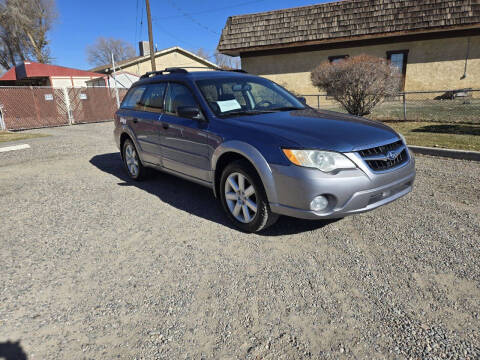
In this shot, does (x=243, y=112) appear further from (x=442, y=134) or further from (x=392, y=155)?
(x=442, y=134)

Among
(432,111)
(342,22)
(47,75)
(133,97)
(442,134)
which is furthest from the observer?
(47,75)

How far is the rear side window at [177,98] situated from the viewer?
3968mm

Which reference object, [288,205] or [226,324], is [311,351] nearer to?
[226,324]

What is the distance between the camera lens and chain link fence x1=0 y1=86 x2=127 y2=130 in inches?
604

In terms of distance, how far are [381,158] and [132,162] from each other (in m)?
4.03

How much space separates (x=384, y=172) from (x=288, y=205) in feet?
3.04

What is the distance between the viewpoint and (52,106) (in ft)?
57.5

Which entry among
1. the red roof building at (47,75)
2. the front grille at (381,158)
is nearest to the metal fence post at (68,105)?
the red roof building at (47,75)

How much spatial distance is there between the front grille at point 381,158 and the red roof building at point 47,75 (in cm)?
2734

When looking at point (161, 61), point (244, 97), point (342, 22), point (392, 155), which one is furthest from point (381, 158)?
point (161, 61)

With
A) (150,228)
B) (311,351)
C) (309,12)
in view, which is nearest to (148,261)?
(150,228)

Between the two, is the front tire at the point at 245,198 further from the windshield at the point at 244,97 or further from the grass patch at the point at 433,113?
the grass patch at the point at 433,113

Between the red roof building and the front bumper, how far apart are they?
2704 centimetres

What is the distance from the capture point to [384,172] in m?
2.96
